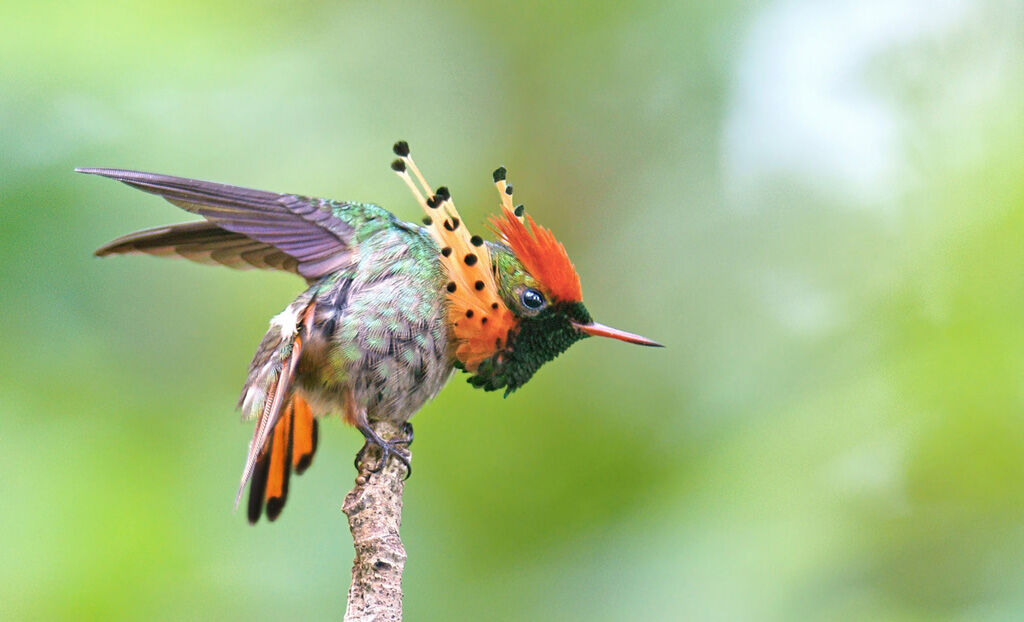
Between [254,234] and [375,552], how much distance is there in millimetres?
1205

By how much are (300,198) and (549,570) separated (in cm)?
153

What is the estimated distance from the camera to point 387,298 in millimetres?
3268

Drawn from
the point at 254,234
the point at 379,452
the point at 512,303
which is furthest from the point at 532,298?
the point at 254,234

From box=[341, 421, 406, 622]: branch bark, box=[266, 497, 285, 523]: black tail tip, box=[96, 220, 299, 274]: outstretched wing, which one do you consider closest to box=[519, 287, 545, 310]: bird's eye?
box=[96, 220, 299, 274]: outstretched wing

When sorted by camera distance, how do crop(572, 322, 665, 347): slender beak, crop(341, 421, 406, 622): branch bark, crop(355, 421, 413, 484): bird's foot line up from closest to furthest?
crop(341, 421, 406, 622): branch bark → crop(355, 421, 413, 484): bird's foot → crop(572, 322, 665, 347): slender beak

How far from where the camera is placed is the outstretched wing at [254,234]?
312 centimetres

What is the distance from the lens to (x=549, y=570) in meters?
3.73

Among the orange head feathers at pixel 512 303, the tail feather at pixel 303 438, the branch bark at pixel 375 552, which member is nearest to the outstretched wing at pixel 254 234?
the orange head feathers at pixel 512 303

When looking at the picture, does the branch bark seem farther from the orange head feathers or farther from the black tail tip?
the black tail tip

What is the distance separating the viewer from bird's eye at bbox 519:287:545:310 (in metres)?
3.34

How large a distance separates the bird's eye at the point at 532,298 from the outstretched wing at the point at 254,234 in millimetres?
566

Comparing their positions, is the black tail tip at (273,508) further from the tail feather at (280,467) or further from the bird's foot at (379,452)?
the bird's foot at (379,452)

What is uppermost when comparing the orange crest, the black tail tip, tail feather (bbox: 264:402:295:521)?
the orange crest

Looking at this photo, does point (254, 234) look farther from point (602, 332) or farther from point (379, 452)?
point (602, 332)
